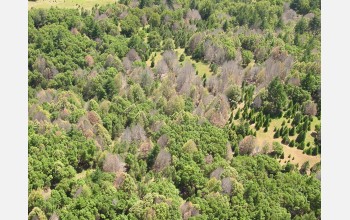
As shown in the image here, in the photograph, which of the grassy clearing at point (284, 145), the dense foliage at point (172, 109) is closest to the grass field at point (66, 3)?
the dense foliage at point (172, 109)

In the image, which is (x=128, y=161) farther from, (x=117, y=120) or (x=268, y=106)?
(x=268, y=106)

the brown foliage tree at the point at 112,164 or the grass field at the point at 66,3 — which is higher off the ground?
the grass field at the point at 66,3

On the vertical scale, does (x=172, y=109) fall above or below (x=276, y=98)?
below

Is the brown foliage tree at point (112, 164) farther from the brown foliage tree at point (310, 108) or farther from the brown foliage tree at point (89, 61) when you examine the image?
the brown foliage tree at point (310, 108)

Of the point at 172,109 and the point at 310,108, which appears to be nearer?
the point at 172,109

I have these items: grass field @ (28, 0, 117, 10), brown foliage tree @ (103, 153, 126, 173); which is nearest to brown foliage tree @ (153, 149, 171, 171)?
brown foliage tree @ (103, 153, 126, 173)

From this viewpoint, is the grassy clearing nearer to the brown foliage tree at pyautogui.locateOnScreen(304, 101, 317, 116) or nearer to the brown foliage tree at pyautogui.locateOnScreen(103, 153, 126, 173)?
the brown foliage tree at pyautogui.locateOnScreen(304, 101, 317, 116)

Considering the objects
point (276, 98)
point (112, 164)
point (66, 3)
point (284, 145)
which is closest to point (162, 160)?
point (112, 164)

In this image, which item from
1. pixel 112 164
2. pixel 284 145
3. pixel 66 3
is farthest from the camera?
pixel 66 3

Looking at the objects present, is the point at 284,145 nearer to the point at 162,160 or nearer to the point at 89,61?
the point at 162,160
